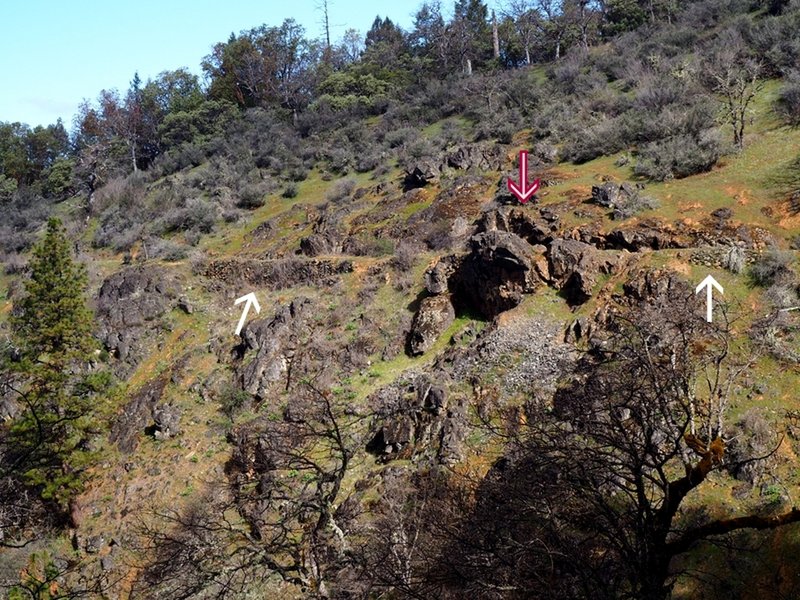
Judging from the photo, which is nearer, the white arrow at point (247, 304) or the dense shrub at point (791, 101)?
the white arrow at point (247, 304)

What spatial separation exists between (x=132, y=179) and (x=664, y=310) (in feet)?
174

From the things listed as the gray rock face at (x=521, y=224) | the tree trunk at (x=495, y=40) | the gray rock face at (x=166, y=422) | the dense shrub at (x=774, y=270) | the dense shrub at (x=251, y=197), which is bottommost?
the gray rock face at (x=166, y=422)

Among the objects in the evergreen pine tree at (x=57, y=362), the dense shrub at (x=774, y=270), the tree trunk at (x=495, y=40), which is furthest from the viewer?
the tree trunk at (x=495, y=40)

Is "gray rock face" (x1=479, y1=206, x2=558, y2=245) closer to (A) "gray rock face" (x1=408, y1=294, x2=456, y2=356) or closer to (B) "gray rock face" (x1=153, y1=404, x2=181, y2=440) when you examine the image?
(A) "gray rock face" (x1=408, y1=294, x2=456, y2=356)

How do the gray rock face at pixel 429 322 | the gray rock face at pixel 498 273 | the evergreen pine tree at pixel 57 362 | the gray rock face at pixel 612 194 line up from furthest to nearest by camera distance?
the gray rock face at pixel 612 194, the gray rock face at pixel 429 322, the gray rock face at pixel 498 273, the evergreen pine tree at pixel 57 362

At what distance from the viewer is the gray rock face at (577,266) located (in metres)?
22.0

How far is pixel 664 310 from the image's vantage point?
16969mm

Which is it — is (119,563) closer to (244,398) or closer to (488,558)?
(244,398)

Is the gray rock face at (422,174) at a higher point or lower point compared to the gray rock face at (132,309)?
higher

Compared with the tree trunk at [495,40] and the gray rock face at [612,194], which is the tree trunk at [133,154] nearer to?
the tree trunk at [495,40]

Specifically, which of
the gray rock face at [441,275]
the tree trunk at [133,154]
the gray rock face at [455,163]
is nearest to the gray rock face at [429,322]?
the gray rock face at [441,275]

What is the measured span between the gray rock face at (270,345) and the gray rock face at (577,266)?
10493mm

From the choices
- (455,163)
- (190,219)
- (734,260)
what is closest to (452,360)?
(734,260)

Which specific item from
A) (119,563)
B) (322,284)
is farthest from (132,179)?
(119,563)
